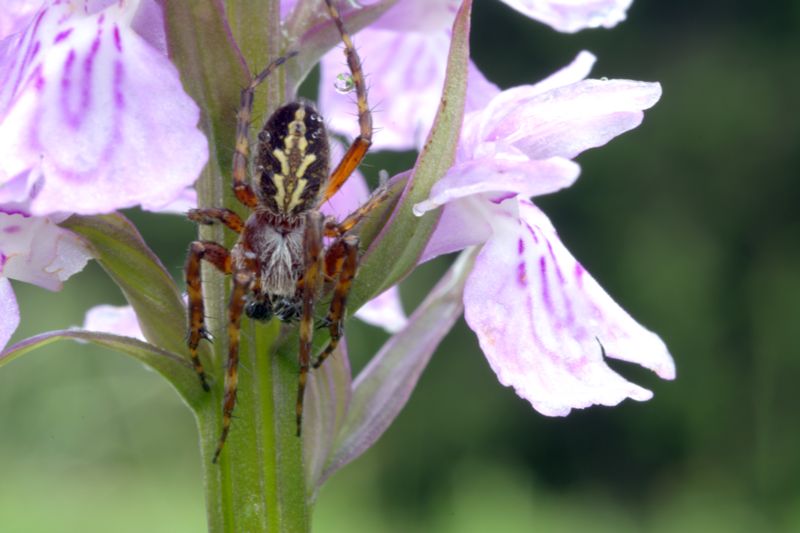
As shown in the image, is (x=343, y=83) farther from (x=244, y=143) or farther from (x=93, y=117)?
(x=93, y=117)

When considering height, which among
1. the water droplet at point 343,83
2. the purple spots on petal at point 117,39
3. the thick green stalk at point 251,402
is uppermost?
the water droplet at point 343,83

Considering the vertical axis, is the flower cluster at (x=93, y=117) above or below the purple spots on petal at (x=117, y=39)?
below

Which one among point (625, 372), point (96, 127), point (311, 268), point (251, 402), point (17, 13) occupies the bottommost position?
point (251, 402)

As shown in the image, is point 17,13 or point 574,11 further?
point 574,11

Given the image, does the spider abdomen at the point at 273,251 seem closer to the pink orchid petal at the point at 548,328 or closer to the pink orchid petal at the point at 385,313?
the pink orchid petal at the point at 548,328

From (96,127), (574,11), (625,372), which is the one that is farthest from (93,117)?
(625,372)

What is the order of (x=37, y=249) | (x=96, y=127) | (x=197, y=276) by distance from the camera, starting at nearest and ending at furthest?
(x=96, y=127) < (x=197, y=276) < (x=37, y=249)

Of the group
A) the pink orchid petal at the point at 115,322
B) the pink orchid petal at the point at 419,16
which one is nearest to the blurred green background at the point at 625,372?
the pink orchid petal at the point at 115,322
